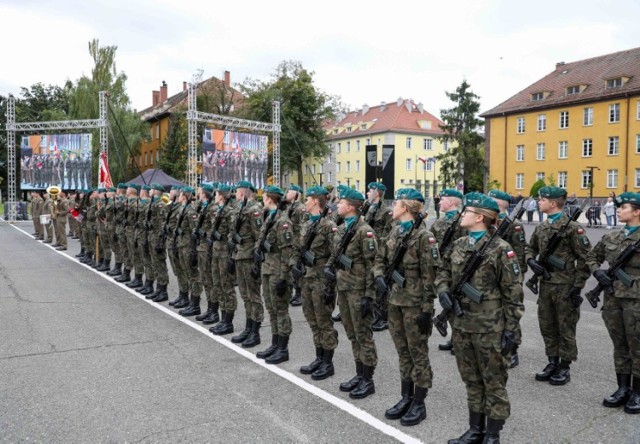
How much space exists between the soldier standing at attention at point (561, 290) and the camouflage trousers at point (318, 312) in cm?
215

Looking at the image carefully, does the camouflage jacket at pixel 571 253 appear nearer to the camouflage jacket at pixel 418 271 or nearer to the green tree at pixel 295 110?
the camouflage jacket at pixel 418 271

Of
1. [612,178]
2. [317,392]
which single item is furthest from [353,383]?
[612,178]

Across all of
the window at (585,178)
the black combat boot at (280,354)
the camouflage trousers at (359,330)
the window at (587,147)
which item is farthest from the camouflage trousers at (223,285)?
the window at (587,147)

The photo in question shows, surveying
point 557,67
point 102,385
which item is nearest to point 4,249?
point 102,385

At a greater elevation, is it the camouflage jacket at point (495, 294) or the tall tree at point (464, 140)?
the tall tree at point (464, 140)

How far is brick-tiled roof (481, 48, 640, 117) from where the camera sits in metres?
44.6

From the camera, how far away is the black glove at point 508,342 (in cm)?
388

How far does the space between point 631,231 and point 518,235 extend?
1668 millimetres

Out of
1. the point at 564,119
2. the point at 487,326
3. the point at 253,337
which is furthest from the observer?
the point at 564,119

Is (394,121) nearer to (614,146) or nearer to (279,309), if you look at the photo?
(614,146)

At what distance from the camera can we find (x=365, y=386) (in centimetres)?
511

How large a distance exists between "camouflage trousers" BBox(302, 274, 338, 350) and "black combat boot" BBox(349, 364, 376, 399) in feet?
2.01

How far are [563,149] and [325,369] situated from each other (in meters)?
48.5

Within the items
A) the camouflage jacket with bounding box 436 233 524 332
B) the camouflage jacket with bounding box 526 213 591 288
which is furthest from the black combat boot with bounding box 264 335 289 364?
the camouflage jacket with bounding box 526 213 591 288
